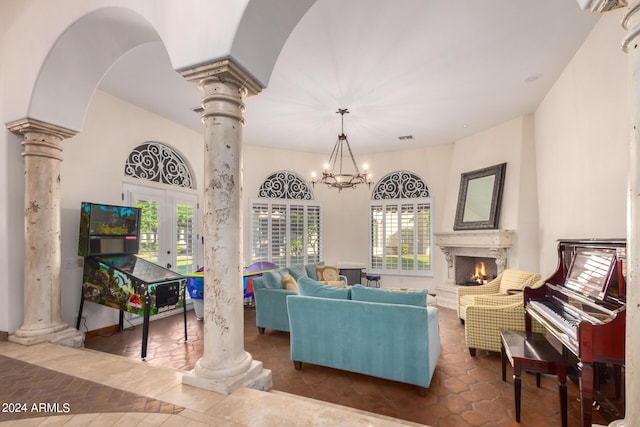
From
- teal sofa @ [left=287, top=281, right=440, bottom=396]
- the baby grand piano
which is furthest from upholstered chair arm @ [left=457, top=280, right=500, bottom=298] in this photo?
teal sofa @ [left=287, top=281, right=440, bottom=396]

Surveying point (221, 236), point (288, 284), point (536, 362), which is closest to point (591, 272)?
point (536, 362)

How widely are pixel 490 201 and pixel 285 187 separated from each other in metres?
4.49

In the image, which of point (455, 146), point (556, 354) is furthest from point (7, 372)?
point (455, 146)

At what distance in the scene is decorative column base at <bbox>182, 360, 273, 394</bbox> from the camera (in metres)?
2.07

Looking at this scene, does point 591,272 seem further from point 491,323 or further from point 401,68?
point 401,68

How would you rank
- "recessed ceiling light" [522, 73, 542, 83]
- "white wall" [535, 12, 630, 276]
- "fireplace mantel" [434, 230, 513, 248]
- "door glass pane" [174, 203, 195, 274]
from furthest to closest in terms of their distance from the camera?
"door glass pane" [174, 203, 195, 274]
"fireplace mantel" [434, 230, 513, 248]
"recessed ceiling light" [522, 73, 542, 83]
"white wall" [535, 12, 630, 276]

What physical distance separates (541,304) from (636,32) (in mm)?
2422

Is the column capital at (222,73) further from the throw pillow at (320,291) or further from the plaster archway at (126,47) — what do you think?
the throw pillow at (320,291)

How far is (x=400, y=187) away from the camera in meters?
7.89

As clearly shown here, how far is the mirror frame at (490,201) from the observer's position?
5.81 metres

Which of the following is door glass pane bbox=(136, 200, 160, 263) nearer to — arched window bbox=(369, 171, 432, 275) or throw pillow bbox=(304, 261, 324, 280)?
throw pillow bbox=(304, 261, 324, 280)

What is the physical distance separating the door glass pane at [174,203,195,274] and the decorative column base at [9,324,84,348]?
2302 millimetres

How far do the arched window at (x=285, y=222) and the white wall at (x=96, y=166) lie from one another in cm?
282

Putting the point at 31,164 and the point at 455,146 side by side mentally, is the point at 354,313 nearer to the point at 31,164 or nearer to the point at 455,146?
the point at 31,164
